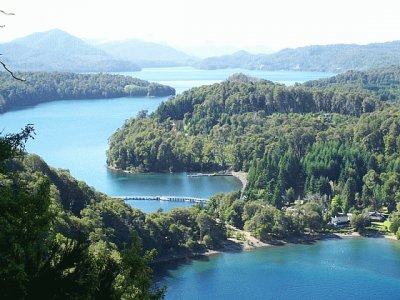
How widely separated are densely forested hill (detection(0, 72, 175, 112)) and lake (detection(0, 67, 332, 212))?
229 cm

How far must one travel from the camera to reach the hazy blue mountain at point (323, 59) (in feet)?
367

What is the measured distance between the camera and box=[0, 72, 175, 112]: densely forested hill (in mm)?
60156

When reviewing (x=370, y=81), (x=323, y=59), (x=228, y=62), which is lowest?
(x=370, y=81)

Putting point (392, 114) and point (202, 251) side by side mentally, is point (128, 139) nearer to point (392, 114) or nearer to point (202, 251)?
point (392, 114)

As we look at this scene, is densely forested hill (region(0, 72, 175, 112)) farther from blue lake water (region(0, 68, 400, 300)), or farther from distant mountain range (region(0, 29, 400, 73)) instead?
blue lake water (region(0, 68, 400, 300))

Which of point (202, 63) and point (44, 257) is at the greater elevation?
point (202, 63)

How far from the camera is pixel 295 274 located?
1753cm

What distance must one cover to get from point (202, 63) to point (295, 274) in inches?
5344

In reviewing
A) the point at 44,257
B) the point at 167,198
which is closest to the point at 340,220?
the point at 167,198

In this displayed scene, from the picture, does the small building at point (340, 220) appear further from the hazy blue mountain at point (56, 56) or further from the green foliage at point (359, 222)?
the hazy blue mountain at point (56, 56)

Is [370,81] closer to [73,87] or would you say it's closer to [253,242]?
[73,87]

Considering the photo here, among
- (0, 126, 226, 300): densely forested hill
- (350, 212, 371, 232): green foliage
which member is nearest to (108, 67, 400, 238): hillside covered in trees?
(350, 212, 371, 232): green foliage

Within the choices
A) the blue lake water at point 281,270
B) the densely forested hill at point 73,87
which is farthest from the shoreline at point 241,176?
the densely forested hill at point 73,87

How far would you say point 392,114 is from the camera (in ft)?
107
